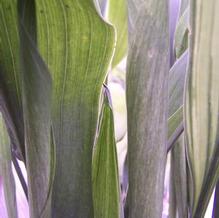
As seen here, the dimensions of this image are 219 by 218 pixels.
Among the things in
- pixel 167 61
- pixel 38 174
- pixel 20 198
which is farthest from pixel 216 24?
pixel 20 198

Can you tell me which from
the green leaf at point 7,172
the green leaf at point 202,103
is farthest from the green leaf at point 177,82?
the green leaf at point 7,172

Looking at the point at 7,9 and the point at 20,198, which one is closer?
the point at 7,9

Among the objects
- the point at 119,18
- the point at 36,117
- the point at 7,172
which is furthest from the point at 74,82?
the point at 119,18

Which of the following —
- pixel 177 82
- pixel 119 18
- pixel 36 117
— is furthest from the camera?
pixel 119 18

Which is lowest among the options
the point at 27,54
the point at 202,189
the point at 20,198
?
the point at 20,198

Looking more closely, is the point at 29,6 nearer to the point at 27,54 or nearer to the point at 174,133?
the point at 27,54

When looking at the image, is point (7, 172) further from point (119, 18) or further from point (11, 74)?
point (119, 18)

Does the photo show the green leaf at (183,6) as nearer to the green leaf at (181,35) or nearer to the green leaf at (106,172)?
the green leaf at (181,35)
